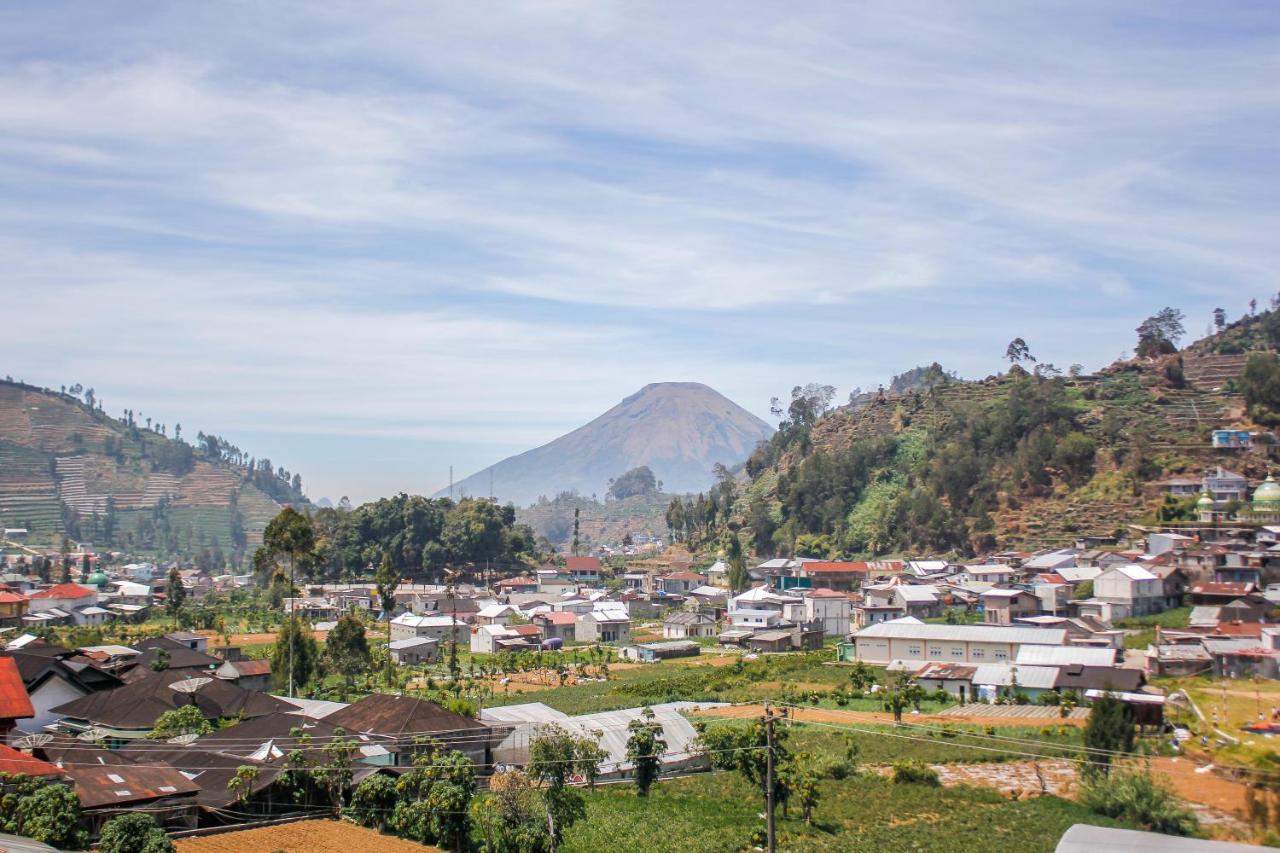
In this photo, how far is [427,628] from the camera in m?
56.9

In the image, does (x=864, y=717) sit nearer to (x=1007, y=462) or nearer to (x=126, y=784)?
(x=126, y=784)

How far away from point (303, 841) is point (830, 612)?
41.0 meters

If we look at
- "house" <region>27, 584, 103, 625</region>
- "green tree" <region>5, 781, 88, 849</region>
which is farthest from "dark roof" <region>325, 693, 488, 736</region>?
A: "house" <region>27, 584, 103, 625</region>

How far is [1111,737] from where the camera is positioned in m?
24.5

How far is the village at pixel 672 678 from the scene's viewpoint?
20719mm

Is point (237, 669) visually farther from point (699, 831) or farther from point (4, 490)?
point (4, 490)

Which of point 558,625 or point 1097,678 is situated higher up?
point 1097,678

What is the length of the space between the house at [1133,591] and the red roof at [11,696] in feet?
135

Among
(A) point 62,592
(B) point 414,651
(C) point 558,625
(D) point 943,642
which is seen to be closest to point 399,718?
(D) point 943,642

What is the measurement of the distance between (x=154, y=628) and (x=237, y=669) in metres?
25.5

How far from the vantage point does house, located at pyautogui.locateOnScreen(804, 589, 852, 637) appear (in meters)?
56.0

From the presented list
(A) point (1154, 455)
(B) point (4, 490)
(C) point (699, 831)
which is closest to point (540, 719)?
(C) point (699, 831)

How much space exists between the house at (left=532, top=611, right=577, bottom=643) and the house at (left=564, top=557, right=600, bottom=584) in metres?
24.7

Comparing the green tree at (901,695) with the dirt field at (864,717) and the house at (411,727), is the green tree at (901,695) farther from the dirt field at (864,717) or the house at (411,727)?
the house at (411,727)
